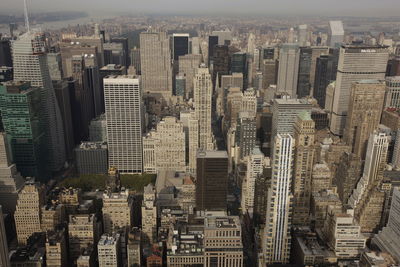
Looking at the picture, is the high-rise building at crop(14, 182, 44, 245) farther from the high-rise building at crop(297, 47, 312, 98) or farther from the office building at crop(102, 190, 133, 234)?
the high-rise building at crop(297, 47, 312, 98)

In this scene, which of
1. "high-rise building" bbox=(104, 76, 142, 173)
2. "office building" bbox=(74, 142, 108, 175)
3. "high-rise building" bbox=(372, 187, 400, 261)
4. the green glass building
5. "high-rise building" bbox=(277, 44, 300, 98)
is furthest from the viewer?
"high-rise building" bbox=(277, 44, 300, 98)

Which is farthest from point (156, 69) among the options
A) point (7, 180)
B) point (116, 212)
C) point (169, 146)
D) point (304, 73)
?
point (116, 212)

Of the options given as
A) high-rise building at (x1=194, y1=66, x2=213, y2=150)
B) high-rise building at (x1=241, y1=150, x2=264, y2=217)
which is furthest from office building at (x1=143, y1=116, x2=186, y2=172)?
high-rise building at (x1=241, y1=150, x2=264, y2=217)

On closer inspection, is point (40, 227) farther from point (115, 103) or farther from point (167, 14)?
point (167, 14)

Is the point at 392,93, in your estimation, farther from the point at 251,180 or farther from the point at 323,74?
the point at 251,180

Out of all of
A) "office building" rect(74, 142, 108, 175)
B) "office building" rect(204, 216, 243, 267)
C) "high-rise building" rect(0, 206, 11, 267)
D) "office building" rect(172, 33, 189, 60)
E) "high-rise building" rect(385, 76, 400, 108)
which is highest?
"office building" rect(172, 33, 189, 60)
